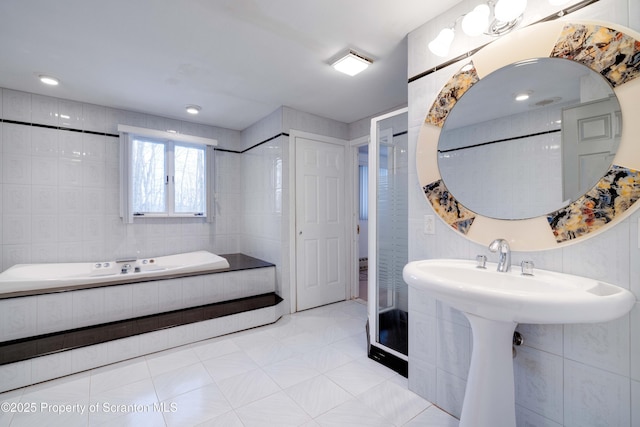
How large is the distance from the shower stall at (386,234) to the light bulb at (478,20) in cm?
82

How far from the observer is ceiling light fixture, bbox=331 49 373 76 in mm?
2080

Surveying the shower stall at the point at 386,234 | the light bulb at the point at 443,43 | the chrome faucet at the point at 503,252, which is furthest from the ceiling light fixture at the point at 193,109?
the chrome faucet at the point at 503,252

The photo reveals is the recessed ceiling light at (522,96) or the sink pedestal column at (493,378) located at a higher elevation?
the recessed ceiling light at (522,96)

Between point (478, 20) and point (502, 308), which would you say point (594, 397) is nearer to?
point (502, 308)

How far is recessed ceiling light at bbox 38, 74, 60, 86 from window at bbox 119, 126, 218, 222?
28.4 inches

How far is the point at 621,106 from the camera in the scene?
3.51 feet

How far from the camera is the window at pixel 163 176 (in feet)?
10.5

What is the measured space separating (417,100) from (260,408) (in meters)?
2.16

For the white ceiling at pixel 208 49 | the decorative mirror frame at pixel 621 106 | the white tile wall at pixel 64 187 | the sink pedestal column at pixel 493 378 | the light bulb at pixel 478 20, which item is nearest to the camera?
the decorative mirror frame at pixel 621 106

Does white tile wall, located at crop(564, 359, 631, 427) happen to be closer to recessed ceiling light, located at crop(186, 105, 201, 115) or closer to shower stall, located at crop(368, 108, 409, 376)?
shower stall, located at crop(368, 108, 409, 376)

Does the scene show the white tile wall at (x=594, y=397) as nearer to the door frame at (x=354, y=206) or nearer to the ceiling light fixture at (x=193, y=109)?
the door frame at (x=354, y=206)

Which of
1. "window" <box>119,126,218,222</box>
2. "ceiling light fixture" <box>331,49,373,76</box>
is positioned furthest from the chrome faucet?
"window" <box>119,126,218,222</box>

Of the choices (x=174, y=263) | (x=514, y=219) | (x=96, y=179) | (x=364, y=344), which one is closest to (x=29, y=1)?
(x=96, y=179)

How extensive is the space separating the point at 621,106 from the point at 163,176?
4008 millimetres
